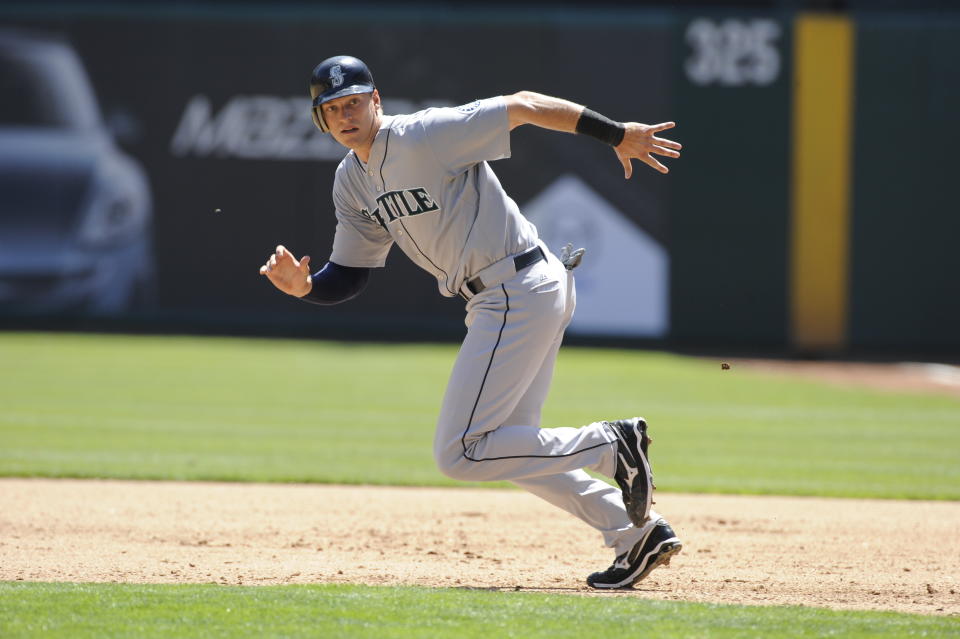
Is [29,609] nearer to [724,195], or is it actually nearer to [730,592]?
[730,592]

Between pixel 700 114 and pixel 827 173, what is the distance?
2103 millimetres

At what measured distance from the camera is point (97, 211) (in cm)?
1747

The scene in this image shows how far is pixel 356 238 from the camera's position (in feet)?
16.2

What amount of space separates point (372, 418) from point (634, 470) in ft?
20.8

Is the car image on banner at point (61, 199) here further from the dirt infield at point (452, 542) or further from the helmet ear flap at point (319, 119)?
the helmet ear flap at point (319, 119)

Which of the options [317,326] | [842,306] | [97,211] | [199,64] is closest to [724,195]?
[842,306]

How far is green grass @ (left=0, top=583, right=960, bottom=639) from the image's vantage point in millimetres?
3703

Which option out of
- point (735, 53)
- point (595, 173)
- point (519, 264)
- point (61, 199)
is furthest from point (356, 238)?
point (735, 53)

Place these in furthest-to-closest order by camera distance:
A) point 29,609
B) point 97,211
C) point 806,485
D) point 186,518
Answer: point 97,211
point 806,485
point 186,518
point 29,609

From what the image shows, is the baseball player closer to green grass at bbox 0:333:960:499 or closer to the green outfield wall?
green grass at bbox 0:333:960:499

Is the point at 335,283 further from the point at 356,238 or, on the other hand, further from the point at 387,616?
the point at 387,616

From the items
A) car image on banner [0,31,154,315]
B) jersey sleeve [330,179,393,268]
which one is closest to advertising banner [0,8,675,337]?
car image on banner [0,31,154,315]

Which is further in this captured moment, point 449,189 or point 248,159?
point 248,159

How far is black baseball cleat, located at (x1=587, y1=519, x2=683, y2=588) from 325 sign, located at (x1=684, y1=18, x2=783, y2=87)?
13965 mm
